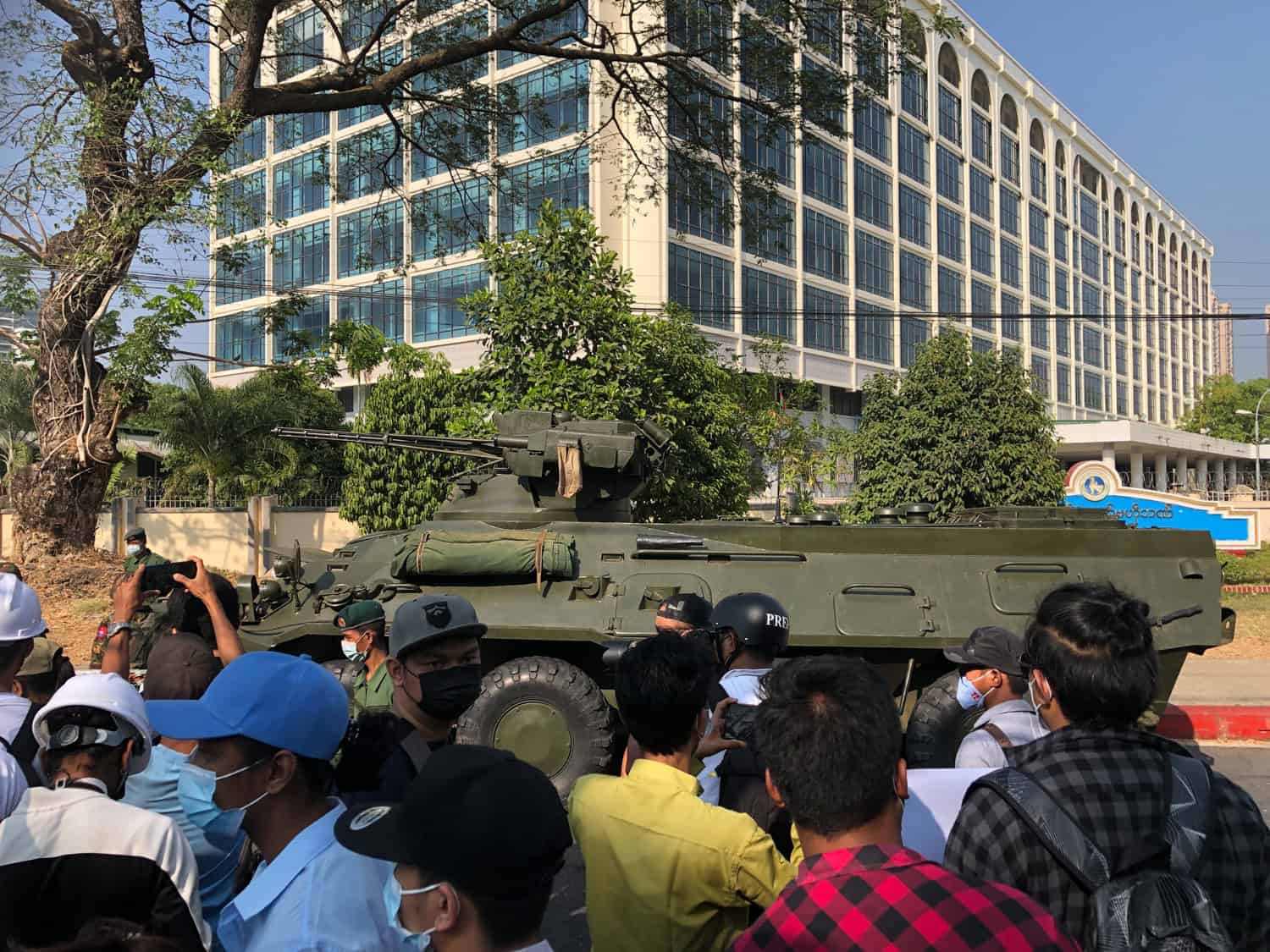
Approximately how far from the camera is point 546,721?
21.5ft

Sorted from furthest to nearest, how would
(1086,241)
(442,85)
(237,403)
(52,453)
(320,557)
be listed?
(1086,241) → (237,403) → (442,85) → (52,453) → (320,557)

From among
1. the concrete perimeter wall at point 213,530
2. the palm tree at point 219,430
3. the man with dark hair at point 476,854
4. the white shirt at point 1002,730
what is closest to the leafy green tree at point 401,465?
the concrete perimeter wall at point 213,530

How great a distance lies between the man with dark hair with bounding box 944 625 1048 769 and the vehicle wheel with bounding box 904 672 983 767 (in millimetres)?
2237

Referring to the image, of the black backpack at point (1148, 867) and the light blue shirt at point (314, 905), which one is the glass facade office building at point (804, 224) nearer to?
the light blue shirt at point (314, 905)

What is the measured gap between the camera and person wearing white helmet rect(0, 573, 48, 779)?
10.3 feet

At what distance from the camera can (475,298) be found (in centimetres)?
1353

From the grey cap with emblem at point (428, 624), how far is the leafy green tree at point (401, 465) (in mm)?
14267

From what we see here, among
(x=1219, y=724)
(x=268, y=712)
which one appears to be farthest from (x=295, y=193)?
(x=268, y=712)

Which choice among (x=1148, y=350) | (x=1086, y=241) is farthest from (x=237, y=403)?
(x=1148, y=350)

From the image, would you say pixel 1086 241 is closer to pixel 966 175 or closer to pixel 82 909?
pixel 966 175

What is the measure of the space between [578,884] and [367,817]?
382 centimetres

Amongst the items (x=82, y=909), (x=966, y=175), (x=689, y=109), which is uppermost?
(x=966, y=175)

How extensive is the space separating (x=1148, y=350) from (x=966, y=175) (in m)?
30.1

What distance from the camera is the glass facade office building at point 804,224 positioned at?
17.0m
